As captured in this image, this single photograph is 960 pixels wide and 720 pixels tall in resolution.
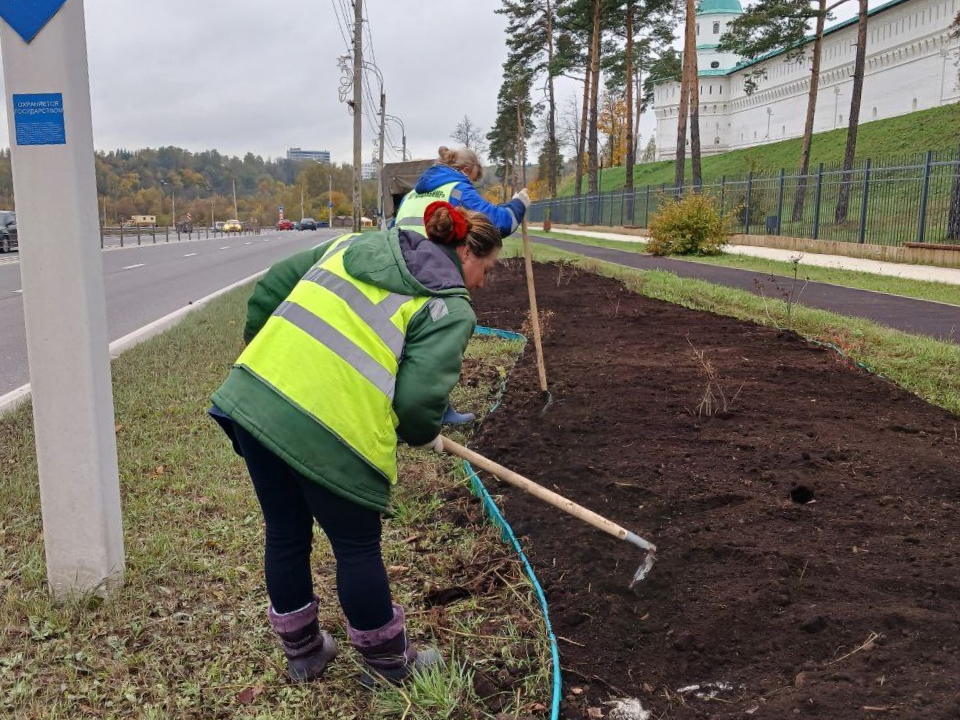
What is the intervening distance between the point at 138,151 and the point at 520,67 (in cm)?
8504

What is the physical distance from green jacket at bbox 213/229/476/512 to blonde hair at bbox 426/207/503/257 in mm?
54

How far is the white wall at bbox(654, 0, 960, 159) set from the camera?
134 ft

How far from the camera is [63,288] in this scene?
8.72 ft

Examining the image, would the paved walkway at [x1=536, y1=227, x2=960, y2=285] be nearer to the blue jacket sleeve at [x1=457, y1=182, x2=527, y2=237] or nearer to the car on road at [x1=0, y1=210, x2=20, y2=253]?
the blue jacket sleeve at [x1=457, y1=182, x2=527, y2=237]

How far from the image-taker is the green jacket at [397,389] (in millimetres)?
2094

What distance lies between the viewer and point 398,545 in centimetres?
334

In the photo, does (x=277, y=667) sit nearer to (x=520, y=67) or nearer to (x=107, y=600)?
(x=107, y=600)

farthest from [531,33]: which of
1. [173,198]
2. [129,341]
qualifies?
[173,198]

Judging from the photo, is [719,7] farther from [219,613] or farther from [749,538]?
[219,613]

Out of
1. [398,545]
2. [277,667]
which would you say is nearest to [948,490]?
[398,545]

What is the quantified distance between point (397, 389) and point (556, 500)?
2.64 feet

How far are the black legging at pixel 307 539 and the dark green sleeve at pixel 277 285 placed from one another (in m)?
0.42

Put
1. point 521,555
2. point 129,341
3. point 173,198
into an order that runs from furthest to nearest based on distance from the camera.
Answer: point 173,198 → point 129,341 → point 521,555

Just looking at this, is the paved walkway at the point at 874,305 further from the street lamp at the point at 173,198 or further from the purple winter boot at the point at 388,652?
the street lamp at the point at 173,198
